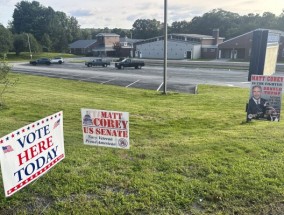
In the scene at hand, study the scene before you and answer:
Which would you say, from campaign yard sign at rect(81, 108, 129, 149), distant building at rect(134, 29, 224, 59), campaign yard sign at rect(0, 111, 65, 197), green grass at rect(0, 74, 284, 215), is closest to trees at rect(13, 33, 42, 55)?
distant building at rect(134, 29, 224, 59)

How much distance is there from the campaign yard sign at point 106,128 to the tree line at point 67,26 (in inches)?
2631

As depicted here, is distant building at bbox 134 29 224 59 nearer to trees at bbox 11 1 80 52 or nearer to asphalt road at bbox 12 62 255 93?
asphalt road at bbox 12 62 255 93

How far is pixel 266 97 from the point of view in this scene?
299 inches

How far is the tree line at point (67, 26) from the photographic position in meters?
70.2

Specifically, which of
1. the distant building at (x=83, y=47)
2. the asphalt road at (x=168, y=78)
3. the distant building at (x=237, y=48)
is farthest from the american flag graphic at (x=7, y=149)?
the distant building at (x=83, y=47)

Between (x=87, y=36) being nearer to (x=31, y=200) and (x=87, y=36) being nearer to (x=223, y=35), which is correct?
(x=223, y=35)

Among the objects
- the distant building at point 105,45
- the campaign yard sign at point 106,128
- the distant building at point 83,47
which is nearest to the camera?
the campaign yard sign at point 106,128

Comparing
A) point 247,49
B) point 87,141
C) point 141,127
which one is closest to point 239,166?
point 87,141

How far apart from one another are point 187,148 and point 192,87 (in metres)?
15.2

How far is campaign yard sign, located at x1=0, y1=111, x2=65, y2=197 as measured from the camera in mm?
3439

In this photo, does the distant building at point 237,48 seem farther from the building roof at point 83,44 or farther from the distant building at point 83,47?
the building roof at point 83,44

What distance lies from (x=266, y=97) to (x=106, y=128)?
5095mm

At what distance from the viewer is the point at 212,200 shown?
404 centimetres

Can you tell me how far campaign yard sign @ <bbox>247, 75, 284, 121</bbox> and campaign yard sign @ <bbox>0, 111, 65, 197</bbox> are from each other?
5.68 meters
